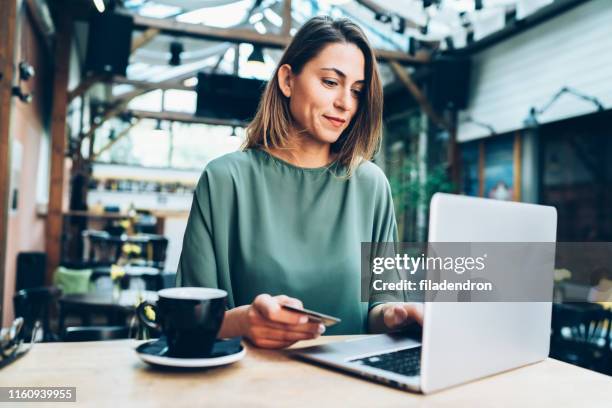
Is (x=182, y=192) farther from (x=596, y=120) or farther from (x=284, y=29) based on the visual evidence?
(x=596, y=120)

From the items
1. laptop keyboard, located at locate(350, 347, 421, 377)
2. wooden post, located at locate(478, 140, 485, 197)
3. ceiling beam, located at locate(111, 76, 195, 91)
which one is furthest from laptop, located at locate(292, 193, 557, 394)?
ceiling beam, located at locate(111, 76, 195, 91)

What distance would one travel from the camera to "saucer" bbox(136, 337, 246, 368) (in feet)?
2.26

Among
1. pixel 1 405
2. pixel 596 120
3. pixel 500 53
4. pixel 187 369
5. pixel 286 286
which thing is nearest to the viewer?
pixel 1 405

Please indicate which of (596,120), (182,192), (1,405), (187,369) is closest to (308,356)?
(187,369)

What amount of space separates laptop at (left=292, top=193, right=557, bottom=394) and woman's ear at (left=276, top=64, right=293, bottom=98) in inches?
26.3

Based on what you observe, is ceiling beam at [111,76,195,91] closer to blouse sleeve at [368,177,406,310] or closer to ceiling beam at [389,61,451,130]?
ceiling beam at [389,61,451,130]

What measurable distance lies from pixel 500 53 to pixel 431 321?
20.5 ft

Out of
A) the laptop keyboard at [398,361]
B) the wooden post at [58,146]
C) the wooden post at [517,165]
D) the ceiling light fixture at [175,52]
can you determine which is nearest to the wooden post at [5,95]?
the wooden post at [58,146]

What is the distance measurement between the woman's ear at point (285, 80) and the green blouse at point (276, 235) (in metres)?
0.16

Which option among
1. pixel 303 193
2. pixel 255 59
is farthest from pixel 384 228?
→ pixel 255 59

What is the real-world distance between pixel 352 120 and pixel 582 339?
275 centimetres

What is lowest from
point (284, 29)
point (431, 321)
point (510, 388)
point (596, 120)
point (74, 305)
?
point (74, 305)

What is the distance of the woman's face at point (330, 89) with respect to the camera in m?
1.22

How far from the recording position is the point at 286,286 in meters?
1.20
